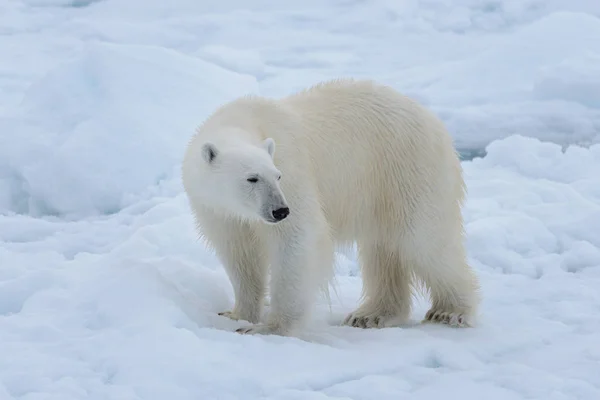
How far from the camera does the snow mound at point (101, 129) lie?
6.53 m

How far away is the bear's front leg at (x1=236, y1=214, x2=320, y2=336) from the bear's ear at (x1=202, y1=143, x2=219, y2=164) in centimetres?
40

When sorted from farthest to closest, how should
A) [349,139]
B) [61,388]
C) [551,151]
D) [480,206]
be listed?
1. [551,151]
2. [480,206]
3. [349,139]
4. [61,388]

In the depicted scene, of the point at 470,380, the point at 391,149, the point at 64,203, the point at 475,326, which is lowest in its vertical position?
the point at 64,203

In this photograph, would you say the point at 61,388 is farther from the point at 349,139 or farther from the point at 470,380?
the point at 349,139

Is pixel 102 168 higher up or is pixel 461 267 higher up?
pixel 461 267

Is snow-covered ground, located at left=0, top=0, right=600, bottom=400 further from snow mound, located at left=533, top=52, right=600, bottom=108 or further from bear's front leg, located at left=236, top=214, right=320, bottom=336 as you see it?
bear's front leg, located at left=236, top=214, right=320, bottom=336

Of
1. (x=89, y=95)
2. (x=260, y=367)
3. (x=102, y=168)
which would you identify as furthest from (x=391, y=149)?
(x=89, y=95)

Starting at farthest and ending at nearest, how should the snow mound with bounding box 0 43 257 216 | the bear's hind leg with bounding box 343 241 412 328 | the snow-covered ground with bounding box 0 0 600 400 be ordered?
the snow mound with bounding box 0 43 257 216, the bear's hind leg with bounding box 343 241 412 328, the snow-covered ground with bounding box 0 0 600 400

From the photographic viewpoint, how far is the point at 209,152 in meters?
3.46

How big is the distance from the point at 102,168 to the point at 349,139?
319cm

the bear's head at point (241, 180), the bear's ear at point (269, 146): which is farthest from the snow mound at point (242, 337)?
the bear's ear at point (269, 146)

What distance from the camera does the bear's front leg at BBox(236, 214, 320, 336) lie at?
11.8ft

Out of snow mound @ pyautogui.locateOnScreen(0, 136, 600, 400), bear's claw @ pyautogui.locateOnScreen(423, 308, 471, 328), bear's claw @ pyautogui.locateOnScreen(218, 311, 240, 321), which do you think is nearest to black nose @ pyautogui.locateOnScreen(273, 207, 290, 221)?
snow mound @ pyautogui.locateOnScreen(0, 136, 600, 400)

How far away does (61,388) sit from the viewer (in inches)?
104
